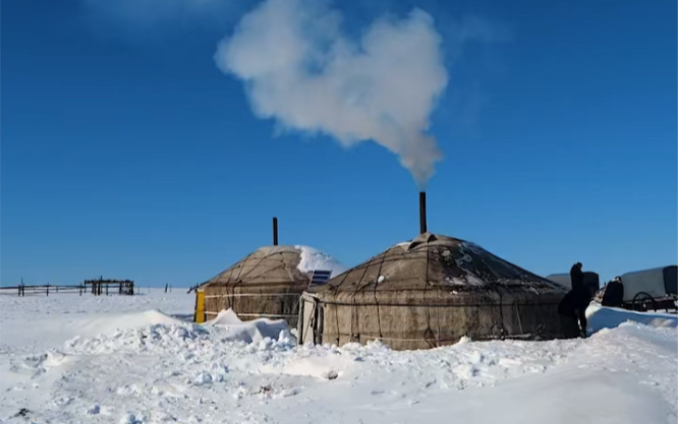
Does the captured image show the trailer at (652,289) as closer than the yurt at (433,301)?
No

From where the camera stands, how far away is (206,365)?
9.58 m

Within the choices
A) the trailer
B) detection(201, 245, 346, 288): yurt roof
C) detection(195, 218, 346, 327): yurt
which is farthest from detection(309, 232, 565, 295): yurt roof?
the trailer

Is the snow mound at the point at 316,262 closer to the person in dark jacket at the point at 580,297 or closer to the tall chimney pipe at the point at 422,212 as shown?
the tall chimney pipe at the point at 422,212

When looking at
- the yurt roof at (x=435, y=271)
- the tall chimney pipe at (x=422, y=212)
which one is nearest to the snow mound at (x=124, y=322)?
the yurt roof at (x=435, y=271)

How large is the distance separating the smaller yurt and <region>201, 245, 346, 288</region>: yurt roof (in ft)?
48.8

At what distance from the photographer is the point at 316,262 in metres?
19.3

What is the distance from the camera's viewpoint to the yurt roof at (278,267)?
18375mm

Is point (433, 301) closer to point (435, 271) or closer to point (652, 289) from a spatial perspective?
point (435, 271)

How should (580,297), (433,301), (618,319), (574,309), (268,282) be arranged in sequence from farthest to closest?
(268,282) < (618,319) < (574,309) < (580,297) < (433,301)

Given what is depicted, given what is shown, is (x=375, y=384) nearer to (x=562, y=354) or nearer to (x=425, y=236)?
(x=562, y=354)

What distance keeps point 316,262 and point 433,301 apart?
28.7 feet

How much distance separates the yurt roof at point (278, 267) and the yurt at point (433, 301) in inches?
228

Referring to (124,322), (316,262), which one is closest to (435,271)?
(124,322)

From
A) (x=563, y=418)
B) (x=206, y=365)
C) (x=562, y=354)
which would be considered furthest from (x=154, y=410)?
(x=562, y=354)
